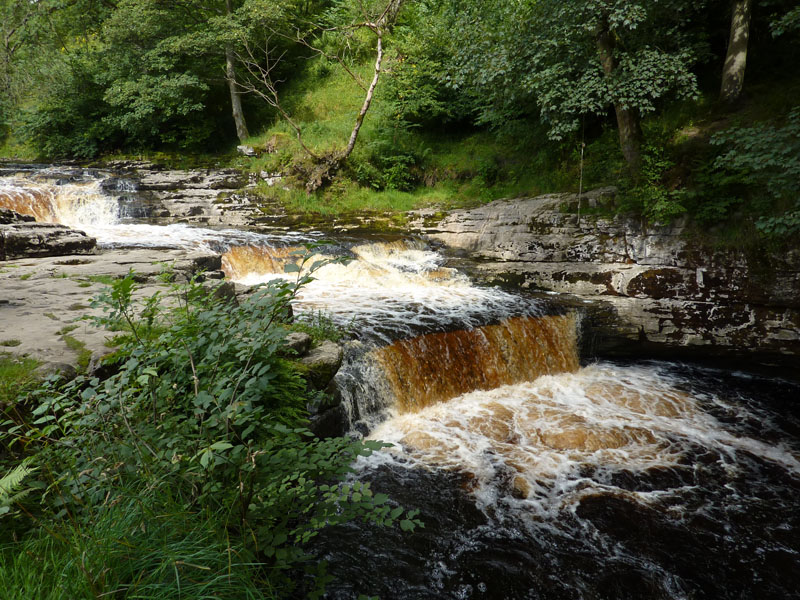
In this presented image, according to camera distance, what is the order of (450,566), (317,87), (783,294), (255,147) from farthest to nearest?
(317,87), (255,147), (783,294), (450,566)

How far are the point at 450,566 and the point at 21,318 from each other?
3941 mm

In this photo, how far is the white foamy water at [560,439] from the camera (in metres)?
4.34

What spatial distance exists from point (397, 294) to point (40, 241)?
555 centimetres

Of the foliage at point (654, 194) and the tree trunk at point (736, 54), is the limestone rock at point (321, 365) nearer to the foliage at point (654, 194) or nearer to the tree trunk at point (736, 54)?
the foliage at point (654, 194)

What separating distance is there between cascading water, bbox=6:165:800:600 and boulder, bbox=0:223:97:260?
2.02 meters

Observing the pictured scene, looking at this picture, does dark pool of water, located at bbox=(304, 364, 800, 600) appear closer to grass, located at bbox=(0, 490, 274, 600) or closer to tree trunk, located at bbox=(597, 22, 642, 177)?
grass, located at bbox=(0, 490, 274, 600)

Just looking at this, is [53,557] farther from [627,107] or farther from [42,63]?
[42,63]

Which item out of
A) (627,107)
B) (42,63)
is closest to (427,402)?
(627,107)

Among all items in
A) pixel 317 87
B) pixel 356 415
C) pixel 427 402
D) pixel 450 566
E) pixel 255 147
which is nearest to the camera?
pixel 450 566

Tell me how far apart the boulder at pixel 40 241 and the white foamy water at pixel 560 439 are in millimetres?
5490

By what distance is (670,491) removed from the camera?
14.1 feet

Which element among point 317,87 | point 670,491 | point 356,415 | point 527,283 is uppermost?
point 317,87

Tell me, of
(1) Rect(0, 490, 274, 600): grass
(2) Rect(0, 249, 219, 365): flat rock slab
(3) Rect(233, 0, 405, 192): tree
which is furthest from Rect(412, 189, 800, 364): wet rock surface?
(1) Rect(0, 490, 274, 600): grass

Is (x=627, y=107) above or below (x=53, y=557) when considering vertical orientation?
above
